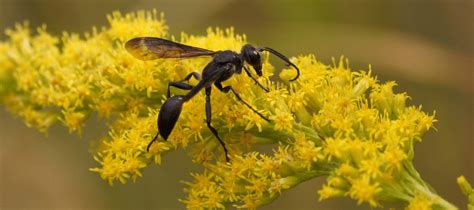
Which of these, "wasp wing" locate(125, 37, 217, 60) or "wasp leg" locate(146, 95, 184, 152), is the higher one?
"wasp wing" locate(125, 37, 217, 60)

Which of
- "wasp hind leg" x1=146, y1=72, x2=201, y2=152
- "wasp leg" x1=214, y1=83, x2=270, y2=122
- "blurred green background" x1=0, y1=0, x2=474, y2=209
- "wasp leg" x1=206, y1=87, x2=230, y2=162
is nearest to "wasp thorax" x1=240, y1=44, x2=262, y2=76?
"wasp leg" x1=214, y1=83, x2=270, y2=122

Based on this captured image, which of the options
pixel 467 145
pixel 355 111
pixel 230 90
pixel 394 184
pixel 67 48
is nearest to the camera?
pixel 394 184

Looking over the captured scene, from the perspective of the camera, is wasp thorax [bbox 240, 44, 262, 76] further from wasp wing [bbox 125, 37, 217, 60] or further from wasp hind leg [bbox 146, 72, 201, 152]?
wasp hind leg [bbox 146, 72, 201, 152]

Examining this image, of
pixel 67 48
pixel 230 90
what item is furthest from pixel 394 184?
pixel 67 48

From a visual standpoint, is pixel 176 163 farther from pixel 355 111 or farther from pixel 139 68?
pixel 355 111

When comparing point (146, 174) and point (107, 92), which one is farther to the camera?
point (146, 174)

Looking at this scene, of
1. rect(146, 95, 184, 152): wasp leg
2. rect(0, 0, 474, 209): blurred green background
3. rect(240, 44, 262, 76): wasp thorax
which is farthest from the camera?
rect(0, 0, 474, 209): blurred green background
